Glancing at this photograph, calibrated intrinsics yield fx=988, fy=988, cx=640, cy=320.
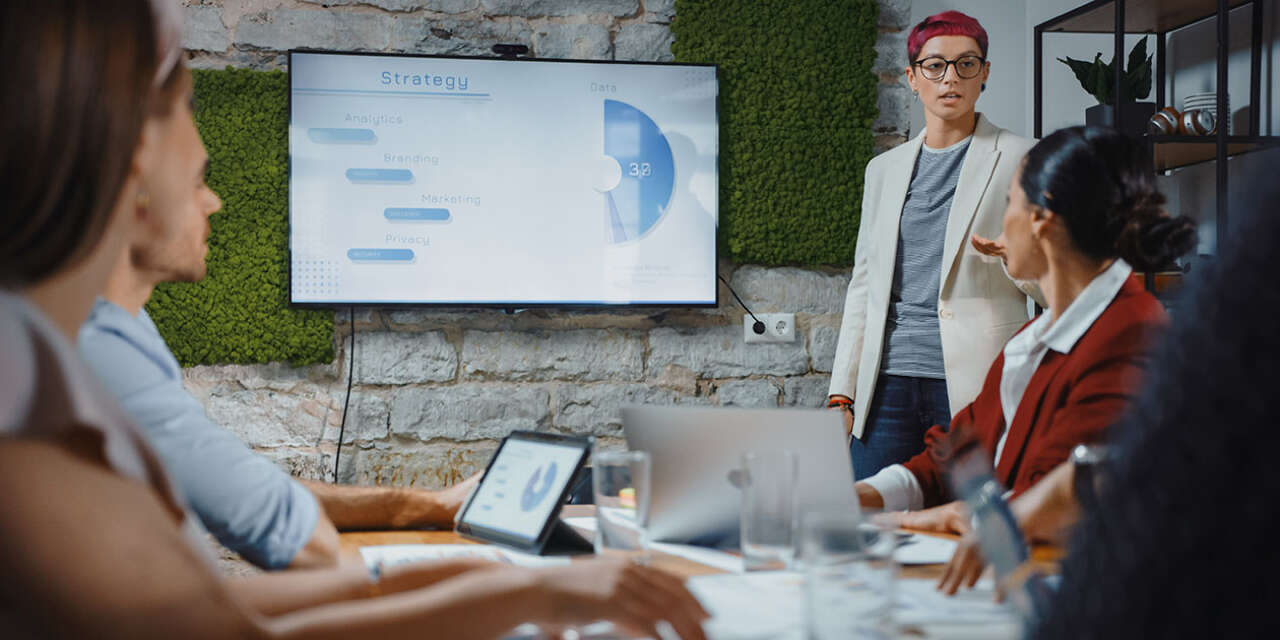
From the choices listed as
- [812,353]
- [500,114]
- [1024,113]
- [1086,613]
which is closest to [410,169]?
[500,114]

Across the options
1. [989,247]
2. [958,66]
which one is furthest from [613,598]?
[958,66]

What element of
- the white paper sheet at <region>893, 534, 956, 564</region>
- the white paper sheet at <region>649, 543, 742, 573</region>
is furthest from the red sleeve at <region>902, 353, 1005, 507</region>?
the white paper sheet at <region>649, 543, 742, 573</region>

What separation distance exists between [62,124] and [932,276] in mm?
2329

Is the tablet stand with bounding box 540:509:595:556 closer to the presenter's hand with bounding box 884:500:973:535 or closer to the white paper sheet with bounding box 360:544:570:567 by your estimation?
the white paper sheet with bounding box 360:544:570:567

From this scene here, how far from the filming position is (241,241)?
293 centimetres

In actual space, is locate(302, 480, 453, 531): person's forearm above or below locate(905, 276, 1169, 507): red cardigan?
below

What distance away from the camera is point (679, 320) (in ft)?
10.5

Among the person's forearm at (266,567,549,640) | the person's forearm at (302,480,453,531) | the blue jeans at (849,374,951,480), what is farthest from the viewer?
the blue jeans at (849,374,951,480)

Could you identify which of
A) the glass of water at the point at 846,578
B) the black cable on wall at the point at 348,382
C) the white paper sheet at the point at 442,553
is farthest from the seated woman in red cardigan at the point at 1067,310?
the black cable on wall at the point at 348,382

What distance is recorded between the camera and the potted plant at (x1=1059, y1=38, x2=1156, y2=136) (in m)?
2.93

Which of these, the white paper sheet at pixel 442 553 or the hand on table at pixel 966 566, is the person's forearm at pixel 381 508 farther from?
the hand on table at pixel 966 566

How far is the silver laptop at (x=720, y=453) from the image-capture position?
136 centimetres

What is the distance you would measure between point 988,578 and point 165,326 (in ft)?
8.36

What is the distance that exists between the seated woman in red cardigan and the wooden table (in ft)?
0.74
